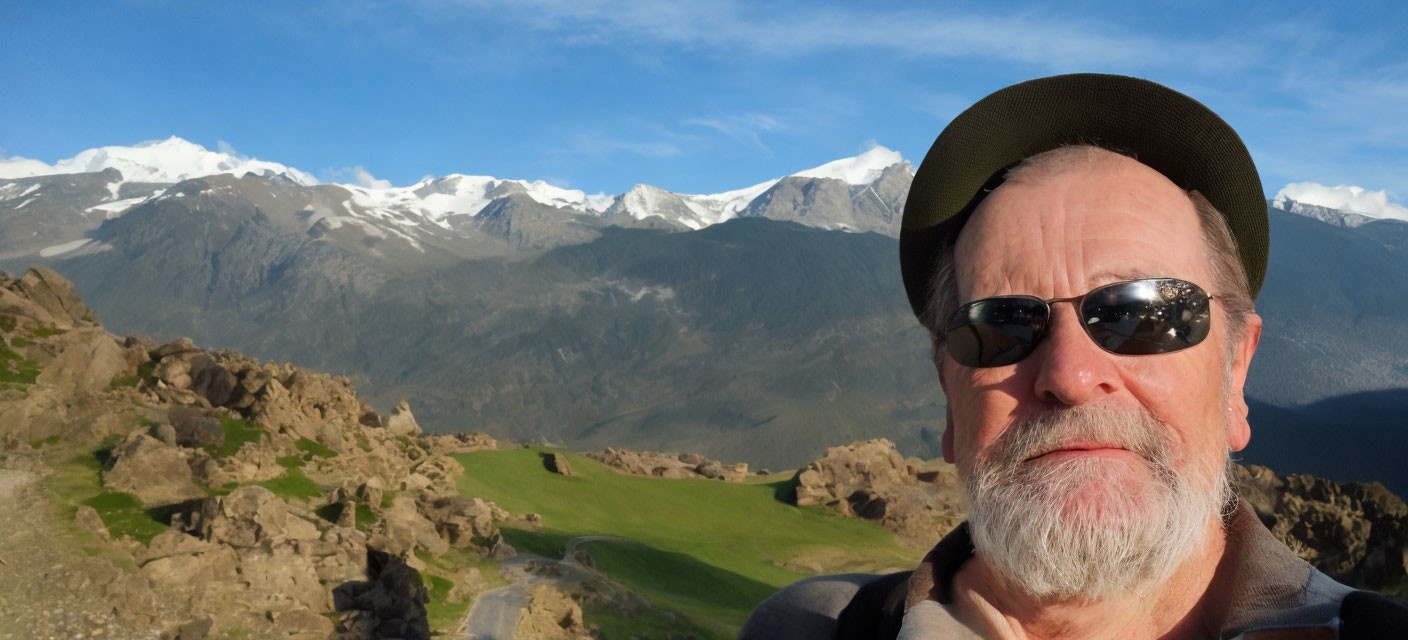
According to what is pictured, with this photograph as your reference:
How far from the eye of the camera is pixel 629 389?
177500 mm

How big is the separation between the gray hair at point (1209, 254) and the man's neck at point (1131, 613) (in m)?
0.50

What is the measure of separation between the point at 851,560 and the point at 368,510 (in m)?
15.9

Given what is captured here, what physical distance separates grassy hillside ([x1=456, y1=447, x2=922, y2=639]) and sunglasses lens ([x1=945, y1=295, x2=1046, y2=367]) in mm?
16370

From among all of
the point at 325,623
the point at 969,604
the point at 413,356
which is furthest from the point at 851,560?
the point at 413,356

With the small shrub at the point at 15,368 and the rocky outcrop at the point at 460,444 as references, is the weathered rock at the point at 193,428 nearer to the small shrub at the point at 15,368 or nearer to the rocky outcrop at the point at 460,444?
the small shrub at the point at 15,368

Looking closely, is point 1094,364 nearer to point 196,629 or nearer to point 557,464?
point 196,629

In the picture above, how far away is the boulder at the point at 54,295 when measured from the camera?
791 inches

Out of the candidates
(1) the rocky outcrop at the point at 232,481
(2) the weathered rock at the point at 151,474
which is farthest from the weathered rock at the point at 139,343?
(2) the weathered rock at the point at 151,474

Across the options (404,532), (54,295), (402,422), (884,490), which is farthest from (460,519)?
(884,490)

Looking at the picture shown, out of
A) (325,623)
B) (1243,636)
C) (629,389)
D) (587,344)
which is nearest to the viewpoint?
(1243,636)

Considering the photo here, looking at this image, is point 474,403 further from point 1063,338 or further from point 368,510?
point 1063,338

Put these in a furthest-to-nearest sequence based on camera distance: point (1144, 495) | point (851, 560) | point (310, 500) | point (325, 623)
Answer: point (851, 560) → point (310, 500) → point (325, 623) → point (1144, 495)

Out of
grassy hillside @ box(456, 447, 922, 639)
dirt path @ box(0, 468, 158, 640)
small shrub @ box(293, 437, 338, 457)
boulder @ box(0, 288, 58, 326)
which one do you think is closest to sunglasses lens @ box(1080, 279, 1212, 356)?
dirt path @ box(0, 468, 158, 640)

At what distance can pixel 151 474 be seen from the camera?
15078 mm
